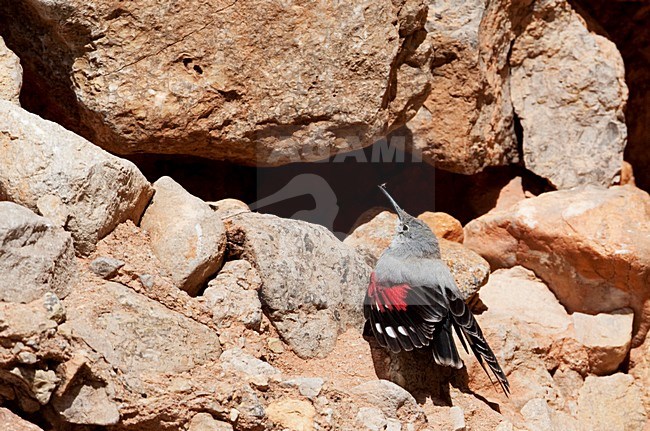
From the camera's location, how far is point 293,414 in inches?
134

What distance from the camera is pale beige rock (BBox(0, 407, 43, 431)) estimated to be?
293 centimetres

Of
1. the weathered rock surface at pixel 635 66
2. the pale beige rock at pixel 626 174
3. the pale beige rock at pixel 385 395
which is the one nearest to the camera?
the pale beige rock at pixel 385 395

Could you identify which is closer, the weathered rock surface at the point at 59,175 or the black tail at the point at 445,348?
the weathered rock surface at the point at 59,175

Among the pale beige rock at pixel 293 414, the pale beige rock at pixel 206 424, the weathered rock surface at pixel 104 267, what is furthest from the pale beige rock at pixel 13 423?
the pale beige rock at pixel 293 414

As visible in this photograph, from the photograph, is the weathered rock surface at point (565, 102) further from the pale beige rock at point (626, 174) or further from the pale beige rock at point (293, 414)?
the pale beige rock at point (293, 414)

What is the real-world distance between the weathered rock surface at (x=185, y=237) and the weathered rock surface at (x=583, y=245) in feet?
5.96

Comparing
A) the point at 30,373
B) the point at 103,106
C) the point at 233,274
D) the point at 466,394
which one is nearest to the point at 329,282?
the point at 233,274

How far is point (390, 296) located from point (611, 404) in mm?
1458

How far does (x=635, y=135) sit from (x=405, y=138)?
2025 millimetres

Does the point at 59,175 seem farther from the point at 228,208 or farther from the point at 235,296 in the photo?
the point at 228,208

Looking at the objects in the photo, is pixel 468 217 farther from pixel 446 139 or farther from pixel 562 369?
pixel 562 369

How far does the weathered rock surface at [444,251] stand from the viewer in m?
4.53

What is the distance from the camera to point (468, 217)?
18.4 ft

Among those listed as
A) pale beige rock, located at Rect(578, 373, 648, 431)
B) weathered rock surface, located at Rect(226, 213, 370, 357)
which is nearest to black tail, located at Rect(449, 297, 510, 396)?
weathered rock surface, located at Rect(226, 213, 370, 357)
